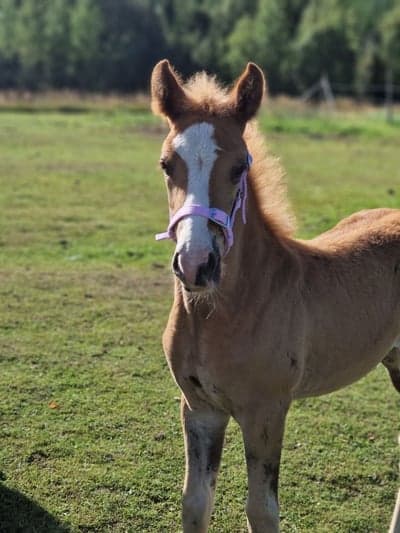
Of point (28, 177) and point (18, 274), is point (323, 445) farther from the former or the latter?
point (28, 177)

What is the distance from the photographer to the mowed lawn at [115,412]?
343 centimetres

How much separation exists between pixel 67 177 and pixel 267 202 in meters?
9.87

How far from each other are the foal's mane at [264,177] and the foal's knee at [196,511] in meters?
1.27

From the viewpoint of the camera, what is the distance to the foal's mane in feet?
9.12

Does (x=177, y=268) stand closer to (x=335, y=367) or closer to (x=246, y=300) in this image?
→ (x=246, y=300)

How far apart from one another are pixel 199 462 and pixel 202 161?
4.67 feet

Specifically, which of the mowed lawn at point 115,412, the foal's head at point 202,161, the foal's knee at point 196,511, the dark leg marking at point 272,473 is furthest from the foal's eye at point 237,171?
the mowed lawn at point 115,412

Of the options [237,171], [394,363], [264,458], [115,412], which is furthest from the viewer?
[115,412]

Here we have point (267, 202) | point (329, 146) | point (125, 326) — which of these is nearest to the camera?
point (267, 202)

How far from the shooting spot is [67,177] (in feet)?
40.3

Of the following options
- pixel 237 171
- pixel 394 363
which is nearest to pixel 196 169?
pixel 237 171

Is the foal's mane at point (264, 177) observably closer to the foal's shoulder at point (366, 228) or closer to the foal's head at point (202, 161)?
the foal's head at point (202, 161)

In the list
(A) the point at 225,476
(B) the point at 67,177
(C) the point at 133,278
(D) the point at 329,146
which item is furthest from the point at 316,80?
(A) the point at 225,476

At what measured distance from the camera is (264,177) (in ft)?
9.61
